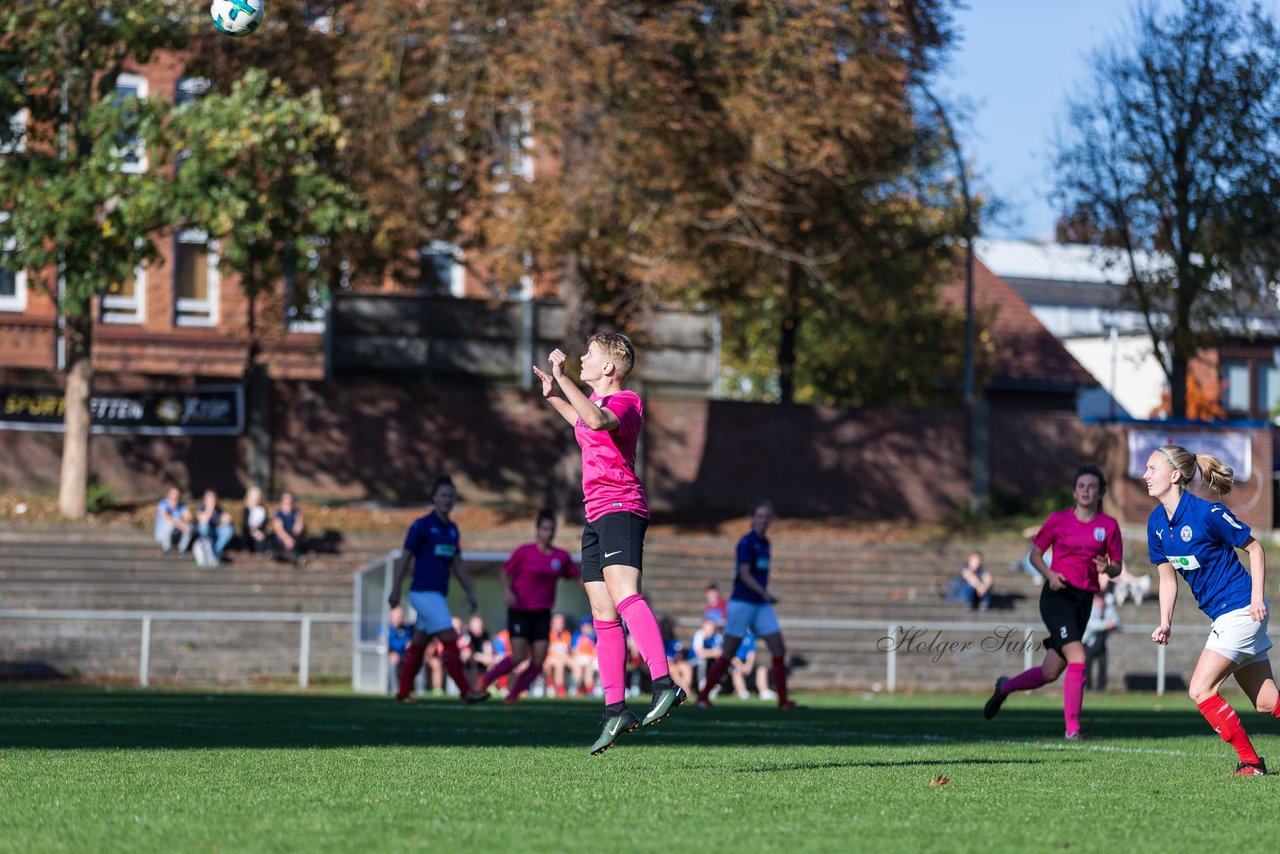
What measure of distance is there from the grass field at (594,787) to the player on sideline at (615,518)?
47 cm

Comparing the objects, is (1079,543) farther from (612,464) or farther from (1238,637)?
(612,464)

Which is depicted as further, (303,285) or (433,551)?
(303,285)

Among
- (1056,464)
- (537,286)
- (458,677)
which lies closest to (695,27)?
(537,286)

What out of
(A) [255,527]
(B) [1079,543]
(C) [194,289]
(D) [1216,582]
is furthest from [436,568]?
(C) [194,289]

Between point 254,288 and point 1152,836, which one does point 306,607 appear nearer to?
point 254,288

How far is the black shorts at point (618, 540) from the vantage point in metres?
8.84

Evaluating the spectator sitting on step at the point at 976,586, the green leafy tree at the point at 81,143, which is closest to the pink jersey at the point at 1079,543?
the spectator sitting on step at the point at 976,586

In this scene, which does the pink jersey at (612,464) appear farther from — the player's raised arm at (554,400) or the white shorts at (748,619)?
the white shorts at (748,619)

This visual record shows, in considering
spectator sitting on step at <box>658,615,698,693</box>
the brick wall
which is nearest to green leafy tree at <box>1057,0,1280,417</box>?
the brick wall

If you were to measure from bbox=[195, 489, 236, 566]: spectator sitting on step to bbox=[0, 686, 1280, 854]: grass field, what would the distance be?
1526 cm

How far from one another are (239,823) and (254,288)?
24671mm

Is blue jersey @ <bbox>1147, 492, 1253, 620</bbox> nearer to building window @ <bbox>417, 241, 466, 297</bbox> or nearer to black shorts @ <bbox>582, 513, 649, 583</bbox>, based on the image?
black shorts @ <bbox>582, 513, 649, 583</bbox>

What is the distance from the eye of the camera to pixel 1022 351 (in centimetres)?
5500

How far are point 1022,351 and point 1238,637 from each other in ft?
153
